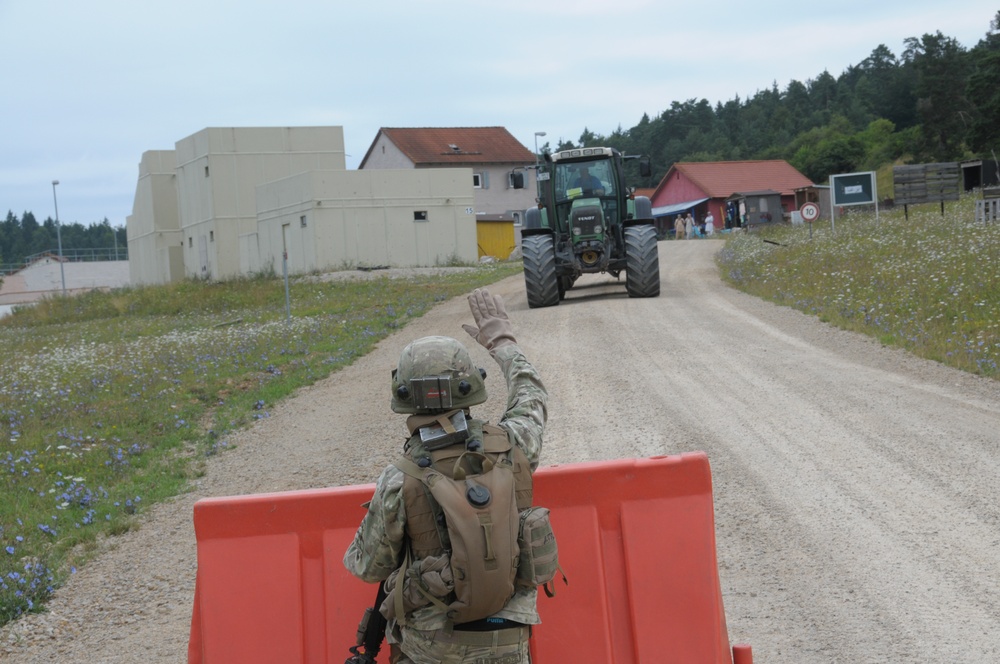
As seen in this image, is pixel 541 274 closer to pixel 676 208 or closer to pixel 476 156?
pixel 476 156

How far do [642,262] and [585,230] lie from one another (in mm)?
1410

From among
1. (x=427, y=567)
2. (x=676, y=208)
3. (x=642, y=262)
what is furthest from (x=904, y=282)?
(x=676, y=208)

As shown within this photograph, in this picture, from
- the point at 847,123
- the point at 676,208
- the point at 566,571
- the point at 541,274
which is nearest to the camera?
the point at 566,571

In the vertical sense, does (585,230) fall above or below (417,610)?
above

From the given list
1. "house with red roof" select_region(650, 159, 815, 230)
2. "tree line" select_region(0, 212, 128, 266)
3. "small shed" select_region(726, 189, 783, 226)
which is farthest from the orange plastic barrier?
"tree line" select_region(0, 212, 128, 266)

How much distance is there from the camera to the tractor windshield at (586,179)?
69.8ft

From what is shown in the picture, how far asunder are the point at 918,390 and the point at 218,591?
858 centimetres

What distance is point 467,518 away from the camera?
9.98 feet

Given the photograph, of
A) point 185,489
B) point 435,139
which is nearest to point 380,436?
point 185,489

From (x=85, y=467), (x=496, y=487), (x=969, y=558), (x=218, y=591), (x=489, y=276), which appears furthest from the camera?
(x=489, y=276)

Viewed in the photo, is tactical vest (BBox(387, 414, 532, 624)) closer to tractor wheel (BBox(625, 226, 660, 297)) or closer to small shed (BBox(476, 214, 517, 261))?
tractor wheel (BBox(625, 226, 660, 297))

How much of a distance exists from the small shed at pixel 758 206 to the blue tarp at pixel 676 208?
18.7ft

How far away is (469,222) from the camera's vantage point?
4250 centimetres

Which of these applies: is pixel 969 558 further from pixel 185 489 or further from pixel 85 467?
pixel 85 467
